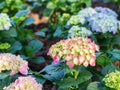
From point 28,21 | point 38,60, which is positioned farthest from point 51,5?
point 38,60

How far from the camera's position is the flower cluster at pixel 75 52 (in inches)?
94.1

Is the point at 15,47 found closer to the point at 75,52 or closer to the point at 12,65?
the point at 12,65

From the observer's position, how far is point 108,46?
3.62 m

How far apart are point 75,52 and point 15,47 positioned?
1.31 m

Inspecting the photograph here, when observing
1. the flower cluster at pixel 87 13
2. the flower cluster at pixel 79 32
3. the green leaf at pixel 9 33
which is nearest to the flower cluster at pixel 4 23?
the green leaf at pixel 9 33

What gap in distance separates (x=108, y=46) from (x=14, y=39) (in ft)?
2.86

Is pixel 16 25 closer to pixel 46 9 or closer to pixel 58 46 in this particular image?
pixel 46 9

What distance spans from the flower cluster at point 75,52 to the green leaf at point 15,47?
1162mm

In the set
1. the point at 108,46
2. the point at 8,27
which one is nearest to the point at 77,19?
the point at 108,46

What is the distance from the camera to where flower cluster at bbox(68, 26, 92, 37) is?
3.32m

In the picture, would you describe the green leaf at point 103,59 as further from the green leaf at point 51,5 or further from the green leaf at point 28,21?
the green leaf at point 51,5

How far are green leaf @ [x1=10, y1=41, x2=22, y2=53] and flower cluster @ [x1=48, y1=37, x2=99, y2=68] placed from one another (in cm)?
116

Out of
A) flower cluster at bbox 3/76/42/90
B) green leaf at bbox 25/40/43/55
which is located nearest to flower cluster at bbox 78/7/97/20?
green leaf at bbox 25/40/43/55

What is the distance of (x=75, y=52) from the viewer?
240 cm
